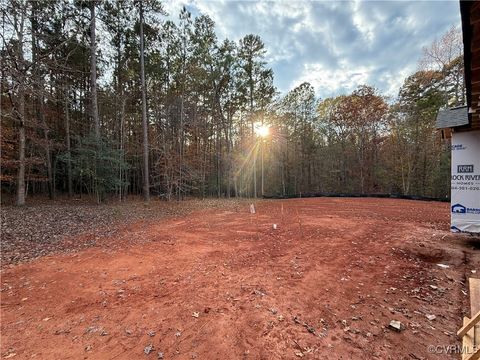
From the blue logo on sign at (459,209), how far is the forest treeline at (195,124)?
1309 centimetres

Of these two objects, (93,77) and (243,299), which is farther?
(93,77)

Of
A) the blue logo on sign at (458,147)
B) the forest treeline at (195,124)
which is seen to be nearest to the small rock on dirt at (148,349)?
the blue logo on sign at (458,147)

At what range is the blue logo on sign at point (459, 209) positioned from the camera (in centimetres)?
520

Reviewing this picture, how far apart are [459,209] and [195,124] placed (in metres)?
15.6

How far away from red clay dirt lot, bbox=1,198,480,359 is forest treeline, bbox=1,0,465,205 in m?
8.83

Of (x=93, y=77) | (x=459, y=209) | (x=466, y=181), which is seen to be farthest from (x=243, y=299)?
(x=93, y=77)

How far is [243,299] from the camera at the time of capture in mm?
2914

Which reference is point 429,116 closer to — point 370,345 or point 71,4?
point 370,345

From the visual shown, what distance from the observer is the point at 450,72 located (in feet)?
51.2

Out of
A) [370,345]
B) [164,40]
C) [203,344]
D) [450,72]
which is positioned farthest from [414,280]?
[450,72]

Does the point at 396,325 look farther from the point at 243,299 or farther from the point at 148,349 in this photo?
the point at 148,349

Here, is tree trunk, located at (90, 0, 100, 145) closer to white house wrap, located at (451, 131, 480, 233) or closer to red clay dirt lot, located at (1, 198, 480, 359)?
red clay dirt lot, located at (1, 198, 480, 359)

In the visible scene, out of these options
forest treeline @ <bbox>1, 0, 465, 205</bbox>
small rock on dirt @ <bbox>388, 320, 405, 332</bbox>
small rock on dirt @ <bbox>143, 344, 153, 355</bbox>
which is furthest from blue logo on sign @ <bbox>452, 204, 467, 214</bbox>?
forest treeline @ <bbox>1, 0, 465, 205</bbox>

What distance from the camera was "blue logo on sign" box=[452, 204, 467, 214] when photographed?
5.20m
